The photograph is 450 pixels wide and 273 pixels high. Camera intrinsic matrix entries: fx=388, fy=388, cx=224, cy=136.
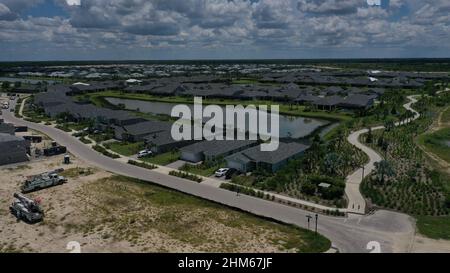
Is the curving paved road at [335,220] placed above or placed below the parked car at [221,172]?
below

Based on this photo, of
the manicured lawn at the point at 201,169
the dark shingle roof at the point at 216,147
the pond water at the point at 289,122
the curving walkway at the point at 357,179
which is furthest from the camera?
the pond water at the point at 289,122

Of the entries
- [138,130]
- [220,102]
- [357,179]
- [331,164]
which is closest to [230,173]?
[331,164]

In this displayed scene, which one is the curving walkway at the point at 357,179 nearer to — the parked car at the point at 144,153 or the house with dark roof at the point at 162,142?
the house with dark roof at the point at 162,142

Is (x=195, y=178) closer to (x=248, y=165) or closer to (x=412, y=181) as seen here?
(x=248, y=165)

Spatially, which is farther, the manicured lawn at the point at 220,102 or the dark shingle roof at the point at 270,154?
the manicured lawn at the point at 220,102

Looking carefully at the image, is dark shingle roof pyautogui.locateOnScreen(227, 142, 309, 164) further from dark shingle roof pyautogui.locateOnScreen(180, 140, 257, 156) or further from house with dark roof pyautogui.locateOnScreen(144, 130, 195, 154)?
house with dark roof pyautogui.locateOnScreen(144, 130, 195, 154)

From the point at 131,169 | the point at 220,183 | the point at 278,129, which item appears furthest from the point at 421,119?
the point at 131,169

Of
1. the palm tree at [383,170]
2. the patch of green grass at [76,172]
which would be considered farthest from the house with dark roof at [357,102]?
the patch of green grass at [76,172]
